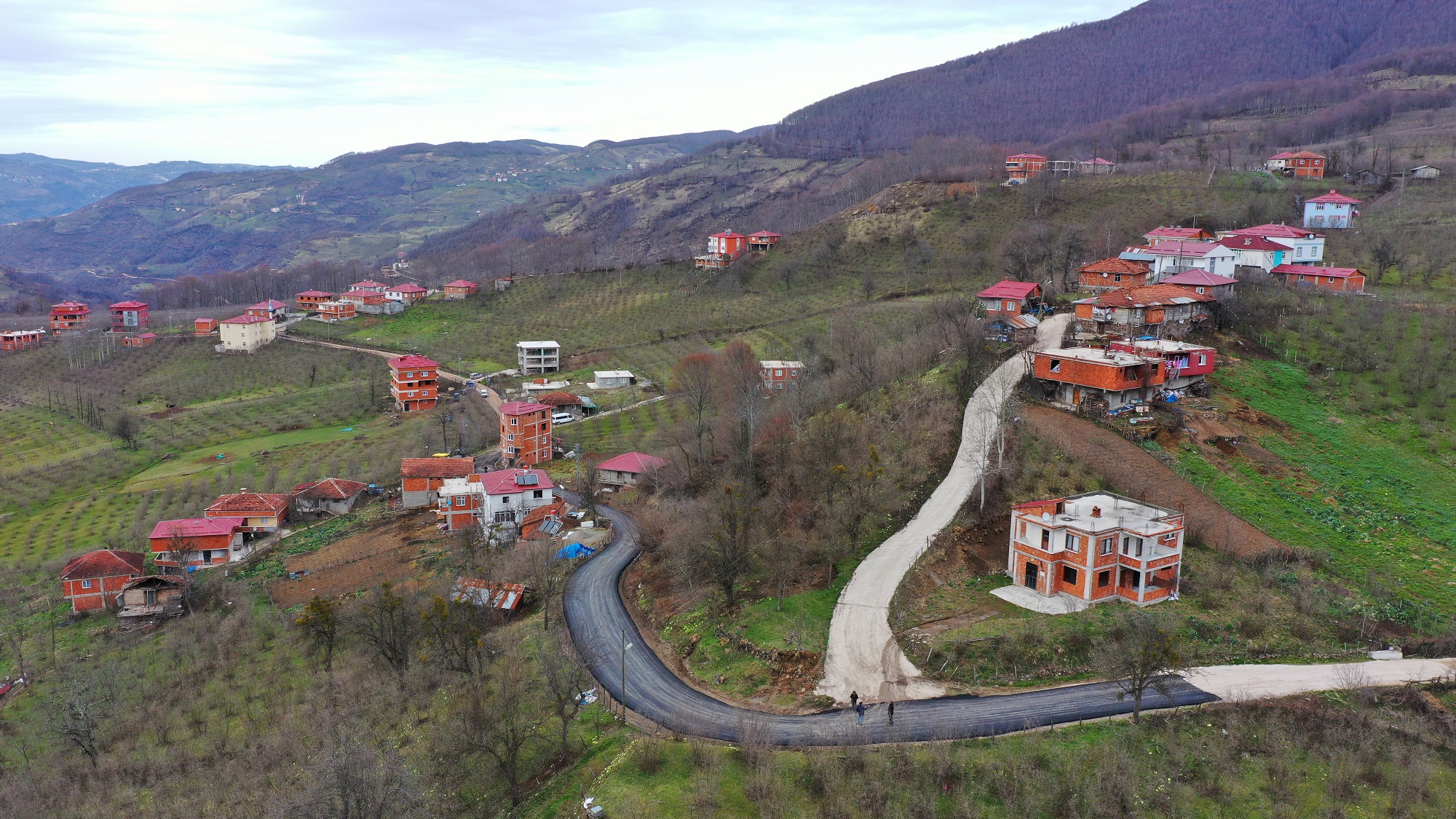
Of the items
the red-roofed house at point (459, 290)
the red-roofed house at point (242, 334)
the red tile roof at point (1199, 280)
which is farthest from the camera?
the red-roofed house at point (459, 290)

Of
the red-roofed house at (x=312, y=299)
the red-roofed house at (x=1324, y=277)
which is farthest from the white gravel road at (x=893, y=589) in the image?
the red-roofed house at (x=312, y=299)

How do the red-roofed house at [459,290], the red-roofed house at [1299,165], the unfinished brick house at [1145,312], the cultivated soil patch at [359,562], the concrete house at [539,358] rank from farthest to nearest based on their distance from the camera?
the red-roofed house at [459,290]
the red-roofed house at [1299,165]
the concrete house at [539,358]
the unfinished brick house at [1145,312]
the cultivated soil patch at [359,562]

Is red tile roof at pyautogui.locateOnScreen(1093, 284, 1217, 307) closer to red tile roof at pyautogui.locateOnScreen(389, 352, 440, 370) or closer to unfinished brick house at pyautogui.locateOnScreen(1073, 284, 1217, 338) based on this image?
unfinished brick house at pyautogui.locateOnScreen(1073, 284, 1217, 338)

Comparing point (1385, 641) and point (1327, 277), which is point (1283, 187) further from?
point (1385, 641)

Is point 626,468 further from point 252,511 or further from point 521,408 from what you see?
point 252,511

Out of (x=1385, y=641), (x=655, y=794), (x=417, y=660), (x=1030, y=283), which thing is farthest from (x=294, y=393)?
(x=1385, y=641)

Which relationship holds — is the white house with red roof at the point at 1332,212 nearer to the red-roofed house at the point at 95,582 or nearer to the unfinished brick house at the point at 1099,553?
the unfinished brick house at the point at 1099,553

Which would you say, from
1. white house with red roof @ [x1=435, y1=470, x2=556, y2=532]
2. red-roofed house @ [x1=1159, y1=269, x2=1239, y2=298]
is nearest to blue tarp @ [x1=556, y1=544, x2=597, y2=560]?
white house with red roof @ [x1=435, y1=470, x2=556, y2=532]
